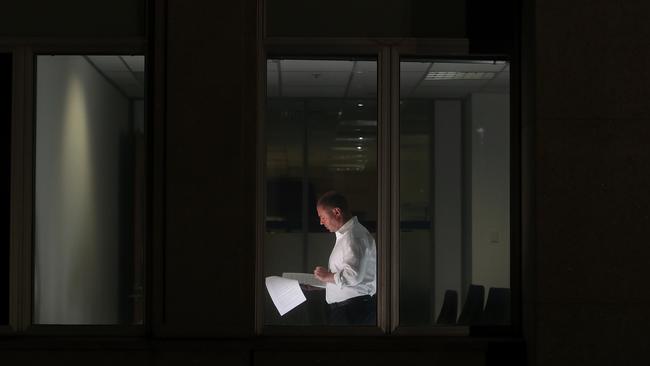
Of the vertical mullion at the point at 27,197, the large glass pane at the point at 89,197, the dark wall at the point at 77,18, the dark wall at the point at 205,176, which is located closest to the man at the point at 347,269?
the dark wall at the point at 205,176

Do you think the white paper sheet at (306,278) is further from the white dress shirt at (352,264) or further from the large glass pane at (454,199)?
the large glass pane at (454,199)

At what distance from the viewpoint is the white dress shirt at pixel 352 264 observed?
6.36 meters

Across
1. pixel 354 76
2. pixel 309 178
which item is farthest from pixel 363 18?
pixel 309 178

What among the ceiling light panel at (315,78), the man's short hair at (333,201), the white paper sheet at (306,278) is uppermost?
the ceiling light panel at (315,78)

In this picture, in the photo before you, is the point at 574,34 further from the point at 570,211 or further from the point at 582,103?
the point at 570,211

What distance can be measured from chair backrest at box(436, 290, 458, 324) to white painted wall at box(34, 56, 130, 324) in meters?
2.70

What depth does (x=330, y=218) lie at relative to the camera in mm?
6488

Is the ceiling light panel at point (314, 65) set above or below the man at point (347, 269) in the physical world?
above

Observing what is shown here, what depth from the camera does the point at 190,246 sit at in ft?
19.7

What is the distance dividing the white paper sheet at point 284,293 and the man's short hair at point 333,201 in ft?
2.34

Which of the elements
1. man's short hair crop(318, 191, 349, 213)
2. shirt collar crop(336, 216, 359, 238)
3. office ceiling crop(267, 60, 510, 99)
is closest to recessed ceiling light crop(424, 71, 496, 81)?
office ceiling crop(267, 60, 510, 99)

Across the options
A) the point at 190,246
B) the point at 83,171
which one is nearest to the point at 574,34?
the point at 190,246

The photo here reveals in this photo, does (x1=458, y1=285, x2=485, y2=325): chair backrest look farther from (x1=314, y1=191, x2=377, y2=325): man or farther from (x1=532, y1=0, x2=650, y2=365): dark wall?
(x1=314, y1=191, x2=377, y2=325): man

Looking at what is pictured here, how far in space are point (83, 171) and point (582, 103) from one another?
418 cm
